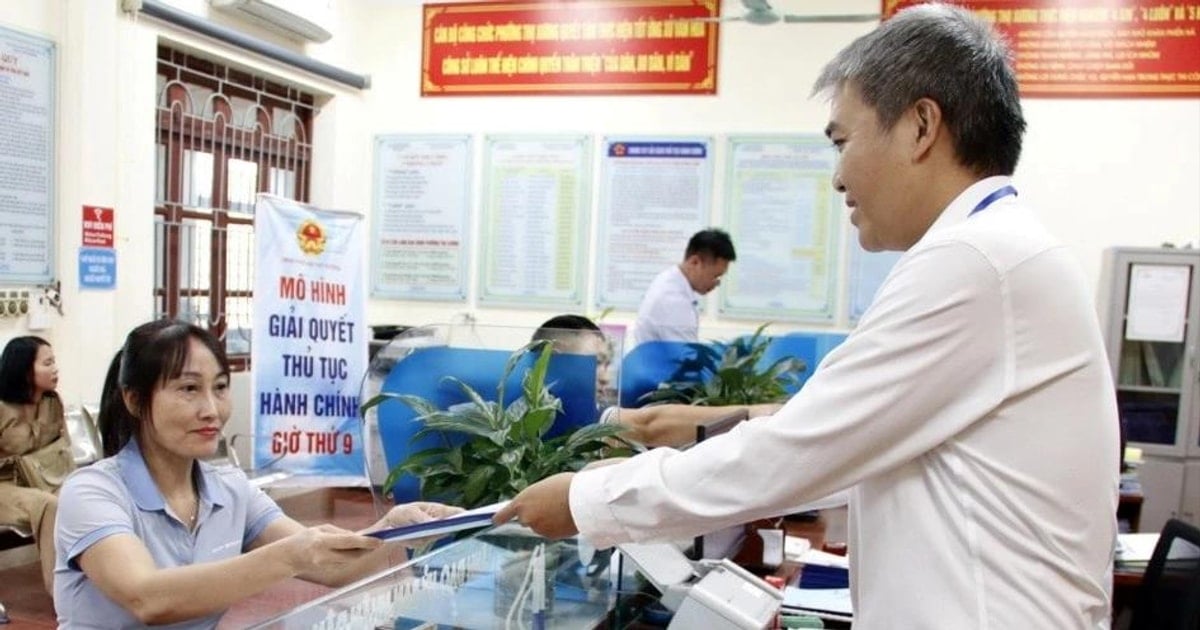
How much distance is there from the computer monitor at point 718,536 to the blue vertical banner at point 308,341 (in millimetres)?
2114

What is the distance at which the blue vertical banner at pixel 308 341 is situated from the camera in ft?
12.6

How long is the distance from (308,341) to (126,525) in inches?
97.9

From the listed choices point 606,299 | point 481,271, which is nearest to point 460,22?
point 481,271

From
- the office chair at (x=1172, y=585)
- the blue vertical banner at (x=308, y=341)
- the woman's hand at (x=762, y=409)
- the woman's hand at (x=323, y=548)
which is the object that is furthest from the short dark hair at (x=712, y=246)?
the woman's hand at (x=323, y=548)

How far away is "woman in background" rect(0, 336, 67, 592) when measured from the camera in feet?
11.6

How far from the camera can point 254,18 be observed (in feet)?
16.9

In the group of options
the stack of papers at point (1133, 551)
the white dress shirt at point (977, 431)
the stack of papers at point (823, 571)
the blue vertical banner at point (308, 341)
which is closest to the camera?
the white dress shirt at point (977, 431)

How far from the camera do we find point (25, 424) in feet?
12.1

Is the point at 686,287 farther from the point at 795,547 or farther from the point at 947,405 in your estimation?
the point at 947,405

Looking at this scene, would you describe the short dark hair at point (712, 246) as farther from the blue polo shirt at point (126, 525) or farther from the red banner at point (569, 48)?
the blue polo shirt at point (126, 525)

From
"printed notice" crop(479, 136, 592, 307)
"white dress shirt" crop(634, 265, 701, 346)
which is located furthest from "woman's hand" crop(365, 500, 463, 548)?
"printed notice" crop(479, 136, 592, 307)

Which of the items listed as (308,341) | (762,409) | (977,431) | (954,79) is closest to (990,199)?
(954,79)

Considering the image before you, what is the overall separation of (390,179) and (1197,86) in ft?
15.1

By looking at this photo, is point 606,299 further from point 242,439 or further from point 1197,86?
point 1197,86
